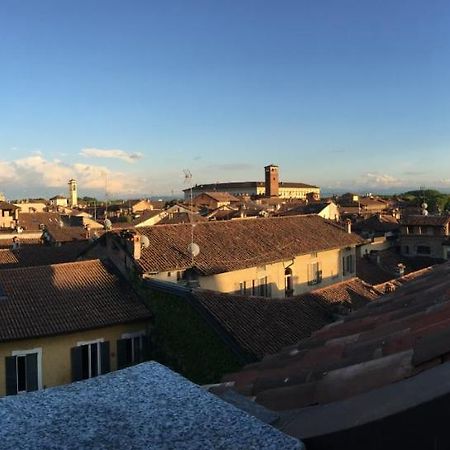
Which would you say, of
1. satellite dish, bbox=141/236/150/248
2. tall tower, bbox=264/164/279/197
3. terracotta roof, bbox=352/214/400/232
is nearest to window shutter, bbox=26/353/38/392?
satellite dish, bbox=141/236/150/248

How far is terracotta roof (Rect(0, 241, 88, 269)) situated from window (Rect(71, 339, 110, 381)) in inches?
469

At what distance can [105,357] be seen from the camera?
16719 mm

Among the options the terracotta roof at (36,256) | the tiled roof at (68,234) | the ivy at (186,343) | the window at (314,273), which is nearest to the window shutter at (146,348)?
the ivy at (186,343)

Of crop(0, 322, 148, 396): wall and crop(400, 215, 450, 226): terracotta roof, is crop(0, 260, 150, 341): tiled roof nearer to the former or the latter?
crop(0, 322, 148, 396): wall

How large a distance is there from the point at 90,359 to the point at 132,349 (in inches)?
58.3

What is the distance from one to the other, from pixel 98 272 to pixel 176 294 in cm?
474

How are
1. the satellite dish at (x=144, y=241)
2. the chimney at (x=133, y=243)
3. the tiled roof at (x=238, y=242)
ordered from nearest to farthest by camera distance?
the chimney at (x=133, y=243) → the satellite dish at (x=144, y=241) → the tiled roof at (x=238, y=242)

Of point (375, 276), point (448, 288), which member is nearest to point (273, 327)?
point (448, 288)

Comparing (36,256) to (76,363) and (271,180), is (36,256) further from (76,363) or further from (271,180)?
(271,180)

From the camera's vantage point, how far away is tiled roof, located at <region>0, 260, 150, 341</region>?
15.9 m

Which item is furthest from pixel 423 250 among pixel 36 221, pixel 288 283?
pixel 36 221

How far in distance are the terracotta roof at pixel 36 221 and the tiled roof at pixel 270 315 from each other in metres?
42.6

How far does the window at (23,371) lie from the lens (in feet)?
49.4

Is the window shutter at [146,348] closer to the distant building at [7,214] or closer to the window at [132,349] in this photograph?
the window at [132,349]
